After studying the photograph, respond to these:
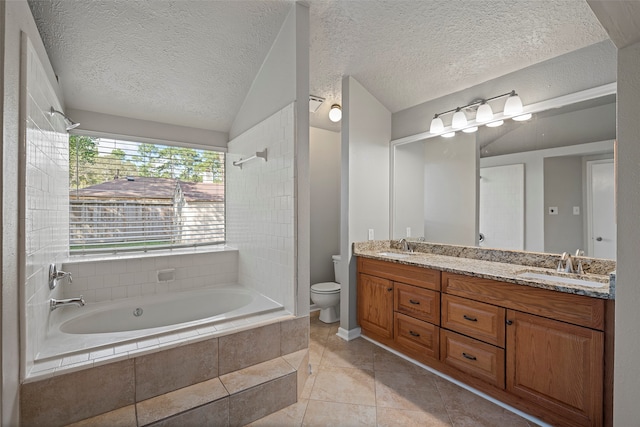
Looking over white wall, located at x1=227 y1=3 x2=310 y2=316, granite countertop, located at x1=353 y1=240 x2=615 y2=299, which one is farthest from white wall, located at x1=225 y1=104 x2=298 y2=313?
granite countertop, located at x1=353 y1=240 x2=615 y2=299

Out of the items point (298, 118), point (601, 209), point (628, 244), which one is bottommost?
point (628, 244)

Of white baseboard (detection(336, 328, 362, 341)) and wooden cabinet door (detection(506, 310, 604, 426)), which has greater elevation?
wooden cabinet door (detection(506, 310, 604, 426))

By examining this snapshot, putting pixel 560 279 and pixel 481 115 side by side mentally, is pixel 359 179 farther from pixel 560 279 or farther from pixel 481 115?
pixel 560 279

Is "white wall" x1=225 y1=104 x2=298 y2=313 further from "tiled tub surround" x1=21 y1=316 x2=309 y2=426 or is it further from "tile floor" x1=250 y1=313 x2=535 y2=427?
"tile floor" x1=250 y1=313 x2=535 y2=427

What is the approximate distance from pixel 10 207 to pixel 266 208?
1595 mm

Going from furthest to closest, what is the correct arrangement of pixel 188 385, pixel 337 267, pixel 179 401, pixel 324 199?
pixel 324 199, pixel 337 267, pixel 188 385, pixel 179 401

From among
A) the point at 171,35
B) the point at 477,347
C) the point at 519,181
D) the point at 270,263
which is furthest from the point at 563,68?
the point at 171,35

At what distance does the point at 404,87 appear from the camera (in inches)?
113

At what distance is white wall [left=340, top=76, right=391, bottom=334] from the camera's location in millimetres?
2910

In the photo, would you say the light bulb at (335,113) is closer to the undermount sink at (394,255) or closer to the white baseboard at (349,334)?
the undermount sink at (394,255)

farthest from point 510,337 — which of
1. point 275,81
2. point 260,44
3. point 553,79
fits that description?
point 260,44

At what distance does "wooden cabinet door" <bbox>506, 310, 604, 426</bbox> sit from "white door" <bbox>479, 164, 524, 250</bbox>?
80 cm

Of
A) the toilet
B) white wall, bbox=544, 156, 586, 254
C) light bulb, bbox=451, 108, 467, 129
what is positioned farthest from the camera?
the toilet

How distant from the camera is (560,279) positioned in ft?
5.95
